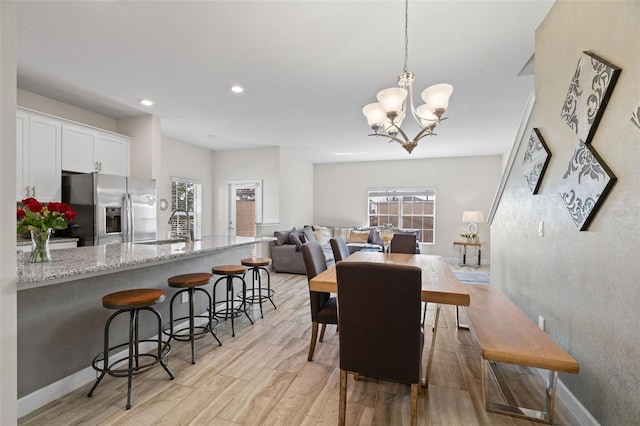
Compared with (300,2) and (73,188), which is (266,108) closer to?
(300,2)

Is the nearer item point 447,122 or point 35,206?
point 35,206

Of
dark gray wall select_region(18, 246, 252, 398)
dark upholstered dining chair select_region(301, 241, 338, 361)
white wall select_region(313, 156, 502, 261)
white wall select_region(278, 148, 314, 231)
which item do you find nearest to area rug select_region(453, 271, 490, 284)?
white wall select_region(313, 156, 502, 261)

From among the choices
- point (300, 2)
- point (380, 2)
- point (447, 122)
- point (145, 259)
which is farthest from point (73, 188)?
point (447, 122)

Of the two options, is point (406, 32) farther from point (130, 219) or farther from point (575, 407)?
point (130, 219)

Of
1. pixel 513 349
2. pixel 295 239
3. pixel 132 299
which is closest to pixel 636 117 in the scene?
pixel 513 349

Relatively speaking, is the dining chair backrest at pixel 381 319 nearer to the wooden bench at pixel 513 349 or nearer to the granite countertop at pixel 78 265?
the wooden bench at pixel 513 349

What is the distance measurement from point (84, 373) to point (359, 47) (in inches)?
133

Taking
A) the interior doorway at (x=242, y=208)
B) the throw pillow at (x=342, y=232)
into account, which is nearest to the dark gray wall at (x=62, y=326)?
the interior doorway at (x=242, y=208)

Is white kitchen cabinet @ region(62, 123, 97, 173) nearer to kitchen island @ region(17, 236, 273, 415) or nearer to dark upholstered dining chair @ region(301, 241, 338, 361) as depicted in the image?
kitchen island @ region(17, 236, 273, 415)

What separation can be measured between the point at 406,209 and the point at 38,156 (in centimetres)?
732

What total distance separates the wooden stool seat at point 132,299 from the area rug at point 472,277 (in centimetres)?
490

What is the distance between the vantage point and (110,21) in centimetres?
225

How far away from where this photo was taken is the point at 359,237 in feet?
23.4

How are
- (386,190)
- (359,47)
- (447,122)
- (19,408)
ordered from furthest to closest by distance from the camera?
(386,190), (447,122), (359,47), (19,408)
